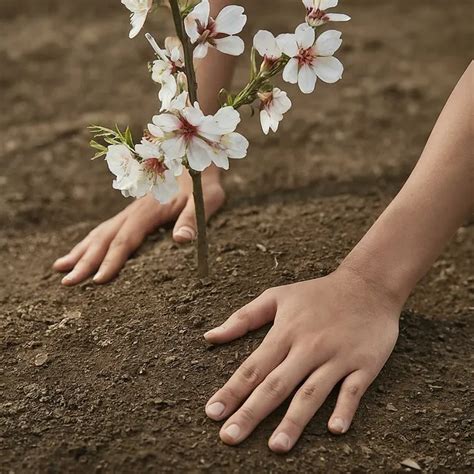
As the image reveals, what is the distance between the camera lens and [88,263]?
1.96 metres

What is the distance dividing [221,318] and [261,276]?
0.15 m

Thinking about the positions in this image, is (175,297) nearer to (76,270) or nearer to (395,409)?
(76,270)

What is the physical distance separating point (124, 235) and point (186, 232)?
0.15 m

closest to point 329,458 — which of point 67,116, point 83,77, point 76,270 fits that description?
point 76,270

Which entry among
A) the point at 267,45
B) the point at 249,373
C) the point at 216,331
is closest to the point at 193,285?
the point at 216,331

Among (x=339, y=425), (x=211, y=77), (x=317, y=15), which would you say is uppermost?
(x=317, y=15)

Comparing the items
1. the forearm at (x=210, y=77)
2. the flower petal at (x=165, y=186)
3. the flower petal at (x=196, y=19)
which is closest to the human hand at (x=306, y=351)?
the flower petal at (x=165, y=186)

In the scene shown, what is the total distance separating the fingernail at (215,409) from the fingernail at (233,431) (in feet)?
0.13

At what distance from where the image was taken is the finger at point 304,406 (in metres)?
1.41

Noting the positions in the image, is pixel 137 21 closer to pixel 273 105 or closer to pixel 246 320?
pixel 273 105

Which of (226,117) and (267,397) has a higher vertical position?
(226,117)

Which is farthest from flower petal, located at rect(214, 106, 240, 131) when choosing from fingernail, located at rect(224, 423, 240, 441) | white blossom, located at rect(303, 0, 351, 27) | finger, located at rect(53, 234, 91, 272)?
finger, located at rect(53, 234, 91, 272)

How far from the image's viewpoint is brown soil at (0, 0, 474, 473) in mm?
1443

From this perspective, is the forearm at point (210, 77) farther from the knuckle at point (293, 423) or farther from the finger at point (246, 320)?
the knuckle at point (293, 423)
